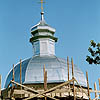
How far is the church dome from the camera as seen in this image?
1991 cm

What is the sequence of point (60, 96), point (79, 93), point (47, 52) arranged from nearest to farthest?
point (60, 96) < point (79, 93) < point (47, 52)

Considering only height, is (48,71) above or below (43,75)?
above

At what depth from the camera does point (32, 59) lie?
21.5m

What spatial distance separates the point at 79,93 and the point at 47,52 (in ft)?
17.5

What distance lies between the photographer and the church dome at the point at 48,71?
19.9 m

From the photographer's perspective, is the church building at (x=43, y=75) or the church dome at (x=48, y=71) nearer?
the church building at (x=43, y=75)

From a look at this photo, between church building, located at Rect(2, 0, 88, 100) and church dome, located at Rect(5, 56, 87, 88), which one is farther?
church dome, located at Rect(5, 56, 87, 88)

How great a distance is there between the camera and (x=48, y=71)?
20.2 meters

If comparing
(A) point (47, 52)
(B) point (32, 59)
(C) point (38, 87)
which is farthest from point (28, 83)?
(A) point (47, 52)

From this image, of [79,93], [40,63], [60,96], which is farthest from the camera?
[40,63]

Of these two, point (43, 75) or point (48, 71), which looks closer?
point (43, 75)

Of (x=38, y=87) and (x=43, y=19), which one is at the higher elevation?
(x=43, y=19)

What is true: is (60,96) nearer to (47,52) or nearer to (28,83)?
(28,83)

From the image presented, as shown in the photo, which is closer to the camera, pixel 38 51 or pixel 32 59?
pixel 32 59
